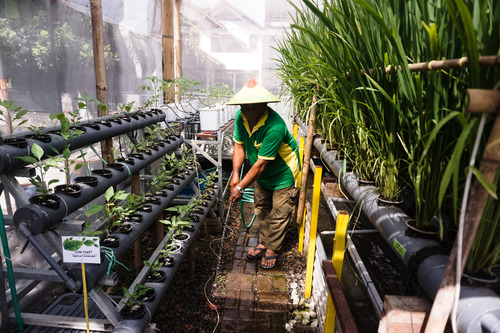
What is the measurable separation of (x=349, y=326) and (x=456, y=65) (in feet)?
2.65

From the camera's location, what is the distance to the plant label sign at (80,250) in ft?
4.11

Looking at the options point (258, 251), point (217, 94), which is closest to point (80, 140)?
point (258, 251)

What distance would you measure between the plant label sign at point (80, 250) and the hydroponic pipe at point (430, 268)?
42.2 inches

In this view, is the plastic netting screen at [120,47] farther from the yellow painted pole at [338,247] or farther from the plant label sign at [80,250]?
the yellow painted pole at [338,247]

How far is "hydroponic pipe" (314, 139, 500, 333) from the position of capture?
21.2 inches

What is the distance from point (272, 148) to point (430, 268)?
66.9 inches

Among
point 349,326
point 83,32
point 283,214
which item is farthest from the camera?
point 83,32

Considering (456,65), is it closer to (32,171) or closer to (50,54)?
(32,171)

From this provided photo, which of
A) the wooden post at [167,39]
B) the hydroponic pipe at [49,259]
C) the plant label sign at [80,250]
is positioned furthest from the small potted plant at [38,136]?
the wooden post at [167,39]

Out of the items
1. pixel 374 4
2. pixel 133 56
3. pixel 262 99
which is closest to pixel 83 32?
pixel 133 56

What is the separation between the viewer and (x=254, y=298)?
2.31 metres

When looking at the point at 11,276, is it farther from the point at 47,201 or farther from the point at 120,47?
the point at 120,47

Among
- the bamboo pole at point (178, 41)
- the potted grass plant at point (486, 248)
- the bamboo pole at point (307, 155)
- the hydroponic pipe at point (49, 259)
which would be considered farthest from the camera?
the bamboo pole at point (178, 41)

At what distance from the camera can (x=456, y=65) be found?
586 millimetres
